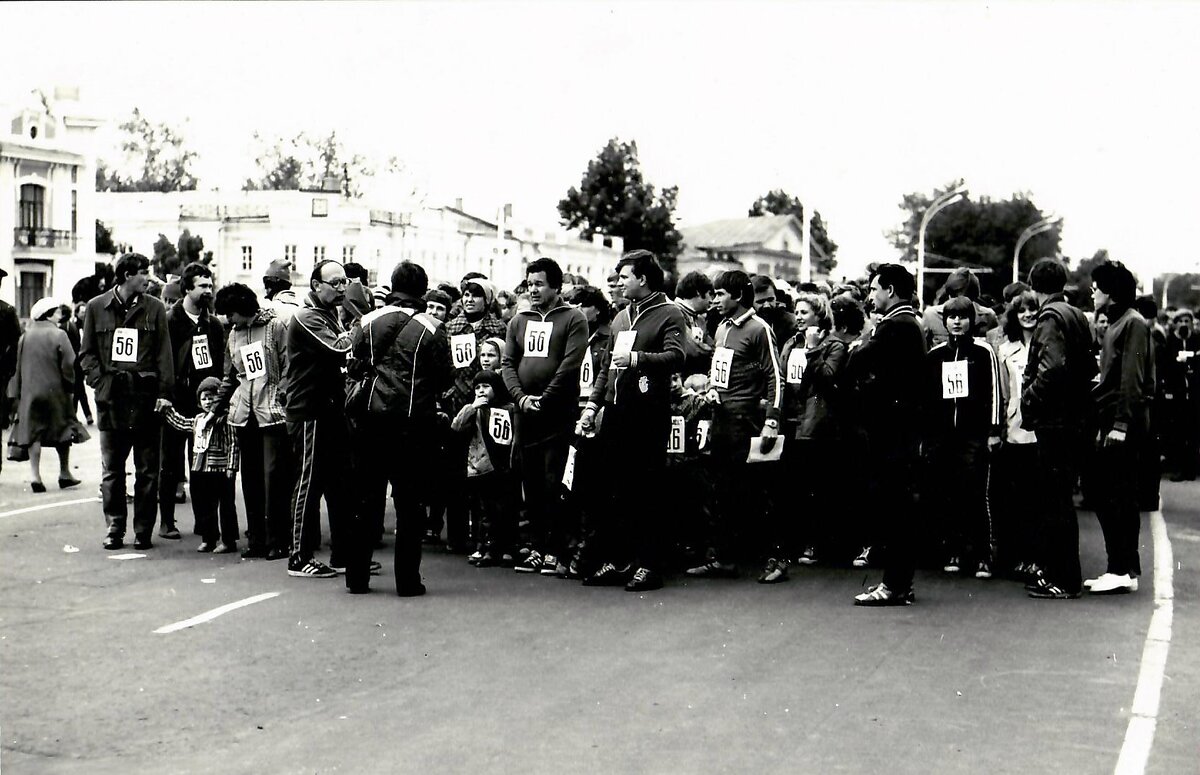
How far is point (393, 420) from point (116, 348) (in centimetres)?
320

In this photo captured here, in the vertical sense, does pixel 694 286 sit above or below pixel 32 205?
below

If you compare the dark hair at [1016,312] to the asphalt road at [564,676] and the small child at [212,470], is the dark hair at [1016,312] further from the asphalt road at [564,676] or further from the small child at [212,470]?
the small child at [212,470]

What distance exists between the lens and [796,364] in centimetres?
1178

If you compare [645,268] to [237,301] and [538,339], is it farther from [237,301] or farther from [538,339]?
[237,301]

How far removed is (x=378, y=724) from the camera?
688 cm

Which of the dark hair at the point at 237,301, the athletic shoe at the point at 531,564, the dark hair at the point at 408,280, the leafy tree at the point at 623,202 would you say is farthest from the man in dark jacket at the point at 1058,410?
the leafy tree at the point at 623,202

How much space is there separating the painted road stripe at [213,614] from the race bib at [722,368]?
3.57m

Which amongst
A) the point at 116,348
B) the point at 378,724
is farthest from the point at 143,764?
the point at 116,348

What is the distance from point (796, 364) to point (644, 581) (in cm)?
230

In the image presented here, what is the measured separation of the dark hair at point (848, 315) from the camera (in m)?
11.5

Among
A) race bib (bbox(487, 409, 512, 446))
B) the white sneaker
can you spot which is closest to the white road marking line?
race bib (bbox(487, 409, 512, 446))

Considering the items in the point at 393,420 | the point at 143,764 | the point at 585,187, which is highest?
the point at 585,187

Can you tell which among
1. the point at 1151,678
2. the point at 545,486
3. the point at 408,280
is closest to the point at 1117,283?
the point at 1151,678

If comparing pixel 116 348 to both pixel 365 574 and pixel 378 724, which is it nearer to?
pixel 365 574
